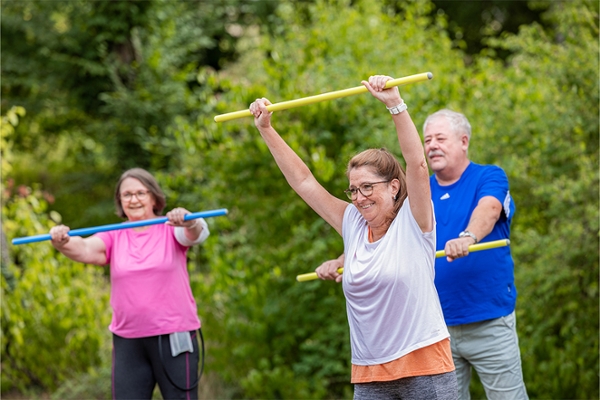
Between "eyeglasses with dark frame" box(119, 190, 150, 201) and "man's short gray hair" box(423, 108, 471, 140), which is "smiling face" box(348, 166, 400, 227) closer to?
"man's short gray hair" box(423, 108, 471, 140)

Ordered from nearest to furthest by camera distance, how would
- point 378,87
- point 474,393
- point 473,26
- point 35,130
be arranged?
point 378,87 < point 474,393 < point 35,130 < point 473,26

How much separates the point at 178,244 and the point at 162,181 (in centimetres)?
228

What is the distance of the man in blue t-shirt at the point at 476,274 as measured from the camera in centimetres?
306

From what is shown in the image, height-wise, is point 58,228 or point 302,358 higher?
point 58,228

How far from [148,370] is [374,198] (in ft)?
5.37

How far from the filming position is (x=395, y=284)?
242cm

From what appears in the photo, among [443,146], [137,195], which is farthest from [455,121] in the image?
[137,195]

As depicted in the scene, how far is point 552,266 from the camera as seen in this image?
14.9ft

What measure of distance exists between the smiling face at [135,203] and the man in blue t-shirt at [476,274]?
143cm

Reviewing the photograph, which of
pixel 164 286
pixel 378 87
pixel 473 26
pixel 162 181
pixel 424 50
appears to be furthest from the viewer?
pixel 473 26

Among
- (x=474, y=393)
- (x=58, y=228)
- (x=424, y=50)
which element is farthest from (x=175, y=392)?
(x=424, y=50)

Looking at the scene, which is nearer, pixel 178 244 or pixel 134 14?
pixel 178 244

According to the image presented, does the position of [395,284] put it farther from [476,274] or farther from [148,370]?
[148,370]

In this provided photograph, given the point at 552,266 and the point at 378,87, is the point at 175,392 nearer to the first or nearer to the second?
the point at 378,87
